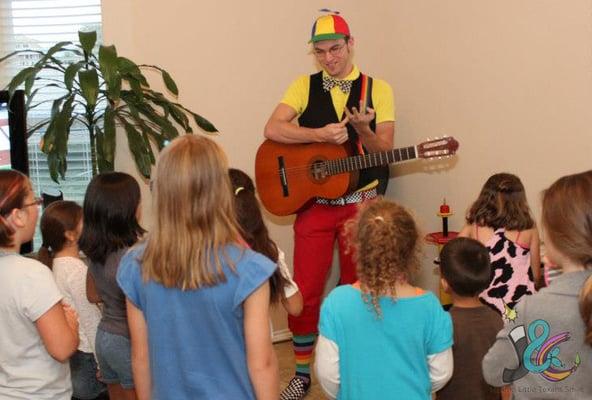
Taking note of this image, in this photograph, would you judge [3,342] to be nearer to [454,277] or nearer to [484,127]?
[454,277]

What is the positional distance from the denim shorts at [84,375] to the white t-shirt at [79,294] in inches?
1.7

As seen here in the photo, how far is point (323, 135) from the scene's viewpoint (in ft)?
11.2

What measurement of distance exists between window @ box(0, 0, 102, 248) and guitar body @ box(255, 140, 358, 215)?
108 cm

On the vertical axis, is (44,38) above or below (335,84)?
above

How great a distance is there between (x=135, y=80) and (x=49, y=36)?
2.75ft

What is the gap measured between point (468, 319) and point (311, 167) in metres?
1.49

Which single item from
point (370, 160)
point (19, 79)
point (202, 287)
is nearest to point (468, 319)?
point (202, 287)

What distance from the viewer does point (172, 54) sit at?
3.93 meters

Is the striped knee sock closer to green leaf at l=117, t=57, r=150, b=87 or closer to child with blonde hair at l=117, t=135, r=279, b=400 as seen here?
green leaf at l=117, t=57, r=150, b=87

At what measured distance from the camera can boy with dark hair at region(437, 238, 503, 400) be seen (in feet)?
7.13

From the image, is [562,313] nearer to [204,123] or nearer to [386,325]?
[386,325]

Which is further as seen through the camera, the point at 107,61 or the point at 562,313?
the point at 107,61

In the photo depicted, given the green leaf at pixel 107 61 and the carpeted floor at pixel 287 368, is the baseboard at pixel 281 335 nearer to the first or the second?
the carpeted floor at pixel 287 368

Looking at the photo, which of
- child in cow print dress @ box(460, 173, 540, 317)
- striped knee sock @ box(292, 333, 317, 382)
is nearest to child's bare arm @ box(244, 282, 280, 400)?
child in cow print dress @ box(460, 173, 540, 317)
